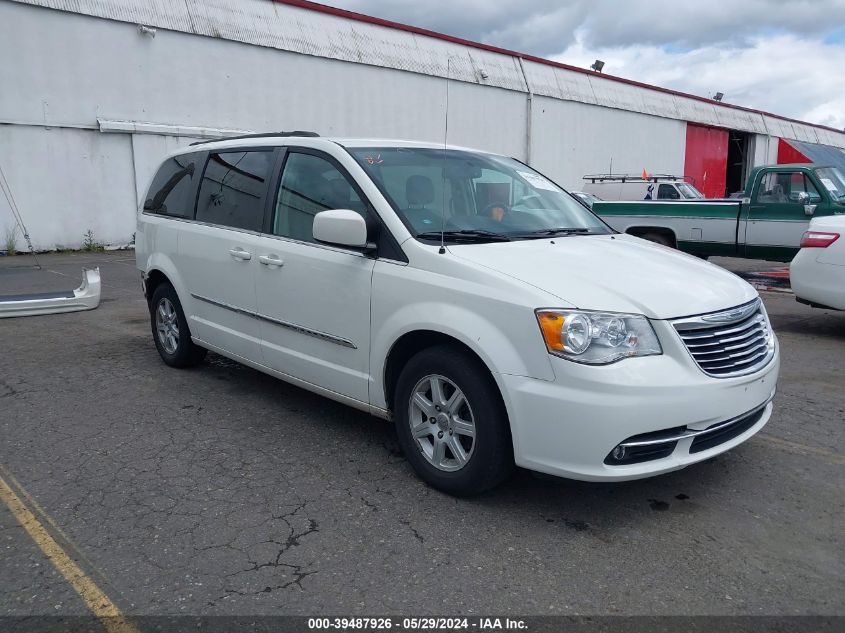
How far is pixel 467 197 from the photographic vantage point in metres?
4.50

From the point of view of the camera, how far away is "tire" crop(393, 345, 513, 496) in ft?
11.5

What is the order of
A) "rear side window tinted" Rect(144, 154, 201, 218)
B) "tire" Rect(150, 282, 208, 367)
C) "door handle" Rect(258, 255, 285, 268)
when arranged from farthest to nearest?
"tire" Rect(150, 282, 208, 367), "rear side window tinted" Rect(144, 154, 201, 218), "door handle" Rect(258, 255, 285, 268)

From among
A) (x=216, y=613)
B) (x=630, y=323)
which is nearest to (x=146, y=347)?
(x=216, y=613)

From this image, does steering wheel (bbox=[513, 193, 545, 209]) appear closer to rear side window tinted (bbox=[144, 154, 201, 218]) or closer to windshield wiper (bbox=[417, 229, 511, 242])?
windshield wiper (bbox=[417, 229, 511, 242])

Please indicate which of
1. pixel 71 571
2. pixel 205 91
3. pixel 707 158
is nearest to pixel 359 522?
pixel 71 571

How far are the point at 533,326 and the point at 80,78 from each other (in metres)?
15.9

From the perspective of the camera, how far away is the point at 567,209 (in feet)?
16.4

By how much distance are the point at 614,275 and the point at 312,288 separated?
5.81 ft

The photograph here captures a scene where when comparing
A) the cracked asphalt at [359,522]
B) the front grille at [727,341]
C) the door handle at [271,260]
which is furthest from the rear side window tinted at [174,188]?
the front grille at [727,341]

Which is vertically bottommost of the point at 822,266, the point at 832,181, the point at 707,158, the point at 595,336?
the point at 822,266

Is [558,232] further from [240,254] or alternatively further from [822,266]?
[822,266]

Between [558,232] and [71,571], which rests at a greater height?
[558,232]

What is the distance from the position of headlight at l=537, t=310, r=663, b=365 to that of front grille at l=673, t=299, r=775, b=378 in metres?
0.20

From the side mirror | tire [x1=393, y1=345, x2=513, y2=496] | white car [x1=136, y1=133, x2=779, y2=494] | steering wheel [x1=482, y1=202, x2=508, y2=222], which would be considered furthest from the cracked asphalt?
steering wheel [x1=482, y1=202, x2=508, y2=222]
